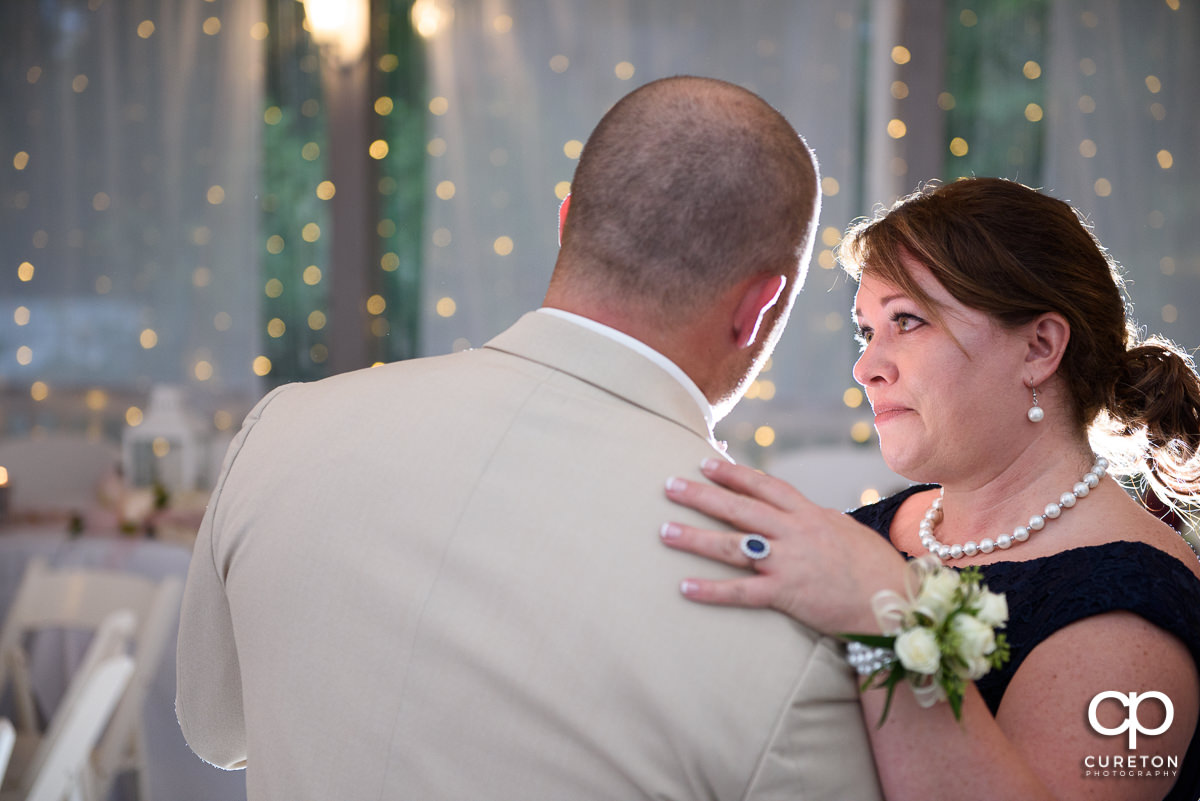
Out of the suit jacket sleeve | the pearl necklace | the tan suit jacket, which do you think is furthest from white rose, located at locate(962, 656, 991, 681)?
the suit jacket sleeve

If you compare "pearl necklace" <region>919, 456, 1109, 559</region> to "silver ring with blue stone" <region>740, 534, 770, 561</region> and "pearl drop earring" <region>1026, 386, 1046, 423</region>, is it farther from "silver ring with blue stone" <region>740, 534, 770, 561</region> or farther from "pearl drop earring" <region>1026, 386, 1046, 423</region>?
"silver ring with blue stone" <region>740, 534, 770, 561</region>

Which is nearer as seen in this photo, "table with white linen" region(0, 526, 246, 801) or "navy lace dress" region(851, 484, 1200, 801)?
"navy lace dress" region(851, 484, 1200, 801)

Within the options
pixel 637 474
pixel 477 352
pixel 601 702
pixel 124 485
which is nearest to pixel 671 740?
pixel 601 702

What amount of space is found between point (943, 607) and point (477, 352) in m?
0.52

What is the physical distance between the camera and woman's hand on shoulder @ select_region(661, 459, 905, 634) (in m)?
0.91

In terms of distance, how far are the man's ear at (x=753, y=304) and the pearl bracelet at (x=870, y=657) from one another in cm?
33

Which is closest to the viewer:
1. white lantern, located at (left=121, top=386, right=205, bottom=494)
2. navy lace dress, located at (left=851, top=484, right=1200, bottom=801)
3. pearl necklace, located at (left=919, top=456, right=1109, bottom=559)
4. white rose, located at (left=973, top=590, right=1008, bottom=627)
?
white rose, located at (left=973, top=590, right=1008, bottom=627)

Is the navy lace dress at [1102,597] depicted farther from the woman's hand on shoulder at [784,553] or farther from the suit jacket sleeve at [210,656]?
the suit jacket sleeve at [210,656]

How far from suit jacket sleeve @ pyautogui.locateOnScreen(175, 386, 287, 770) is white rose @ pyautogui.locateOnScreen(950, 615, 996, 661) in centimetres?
74

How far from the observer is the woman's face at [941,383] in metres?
1.51

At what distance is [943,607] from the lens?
0.96 metres

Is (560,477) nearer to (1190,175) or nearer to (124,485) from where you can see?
(124,485)

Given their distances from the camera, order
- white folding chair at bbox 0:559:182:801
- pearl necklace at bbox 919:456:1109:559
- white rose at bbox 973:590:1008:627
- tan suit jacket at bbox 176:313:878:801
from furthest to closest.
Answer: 1. white folding chair at bbox 0:559:182:801
2. pearl necklace at bbox 919:456:1109:559
3. white rose at bbox 973:590:1008:627
4. tan suit jacket at bbox 176:313:878:801

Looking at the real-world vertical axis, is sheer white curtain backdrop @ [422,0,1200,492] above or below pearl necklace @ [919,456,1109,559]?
above
